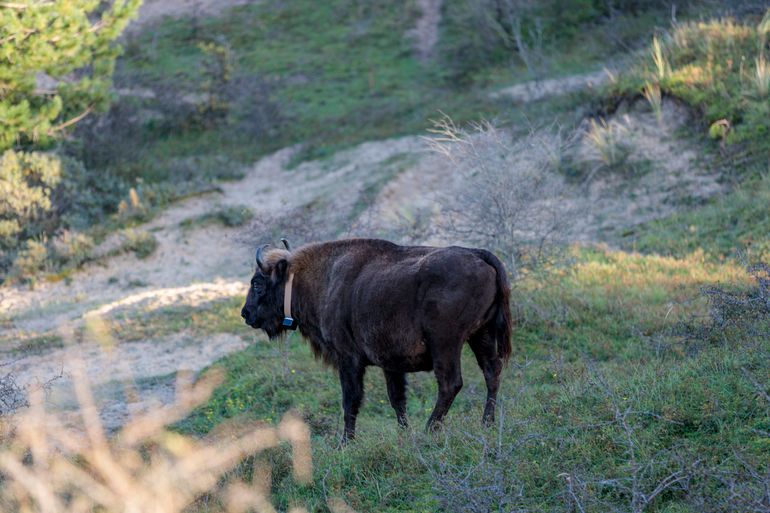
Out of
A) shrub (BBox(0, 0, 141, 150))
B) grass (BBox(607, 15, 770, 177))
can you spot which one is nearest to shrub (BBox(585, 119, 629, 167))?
grass (BBox(607, 15, 770, 177))

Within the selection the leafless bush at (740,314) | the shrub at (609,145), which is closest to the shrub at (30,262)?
the shrub at (609,145)

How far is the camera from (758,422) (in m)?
6.22

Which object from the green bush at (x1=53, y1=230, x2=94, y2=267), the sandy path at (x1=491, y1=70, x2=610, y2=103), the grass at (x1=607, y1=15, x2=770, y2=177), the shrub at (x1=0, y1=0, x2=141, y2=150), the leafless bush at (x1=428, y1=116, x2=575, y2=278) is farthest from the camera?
the sandy path at (x1=491, y1=70, x2=610, y2=103)

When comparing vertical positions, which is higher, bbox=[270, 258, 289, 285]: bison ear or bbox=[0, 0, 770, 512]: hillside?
bbox=[270, 258, 289, 285]: bison ear

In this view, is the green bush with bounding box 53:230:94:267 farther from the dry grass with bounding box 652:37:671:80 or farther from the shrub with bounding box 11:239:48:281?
the dry grass with bounding box 652:37:671:80

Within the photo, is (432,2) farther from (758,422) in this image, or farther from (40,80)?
(758,422)

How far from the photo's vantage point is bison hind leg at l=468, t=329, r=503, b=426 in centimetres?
773

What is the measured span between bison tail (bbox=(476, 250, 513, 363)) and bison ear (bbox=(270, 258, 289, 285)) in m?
2.33

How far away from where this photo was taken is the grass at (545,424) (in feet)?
19.3

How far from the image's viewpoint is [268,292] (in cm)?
905

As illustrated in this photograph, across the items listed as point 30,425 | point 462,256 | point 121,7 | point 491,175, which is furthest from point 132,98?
point 462,256

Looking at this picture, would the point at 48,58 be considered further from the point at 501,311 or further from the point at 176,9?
the point at 176,9

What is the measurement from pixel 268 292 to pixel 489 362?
2627mm

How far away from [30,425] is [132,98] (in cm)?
2386
